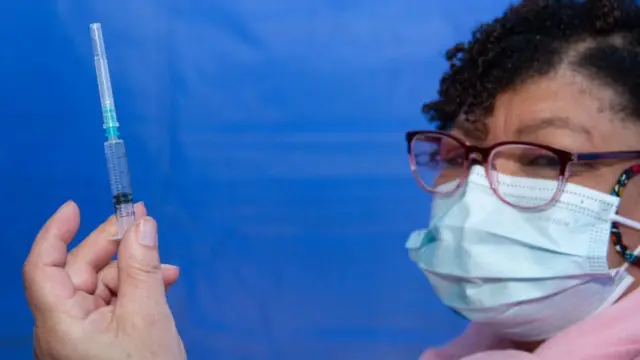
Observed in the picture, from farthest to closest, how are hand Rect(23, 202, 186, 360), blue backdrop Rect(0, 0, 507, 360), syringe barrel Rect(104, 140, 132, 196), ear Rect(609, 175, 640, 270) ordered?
blue backdrop Rect(0, 0, 507, 360)
ear Rect(609, 175, 640, 270)
syringe barrel Rect(104, 140, 132, 196)
hand Rect(23, 202, 186, 360)

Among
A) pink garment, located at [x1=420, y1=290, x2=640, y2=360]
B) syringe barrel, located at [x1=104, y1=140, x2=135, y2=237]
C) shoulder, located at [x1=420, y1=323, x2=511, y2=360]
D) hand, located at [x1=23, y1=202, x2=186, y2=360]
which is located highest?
syringe barrel, located at [x1=104, y1=140, x2=135, y2=237]

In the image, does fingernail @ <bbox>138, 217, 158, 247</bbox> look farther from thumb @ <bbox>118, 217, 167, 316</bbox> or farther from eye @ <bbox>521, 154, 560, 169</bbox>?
eye @ <bbox>521, 154, 560, 169</bbox>

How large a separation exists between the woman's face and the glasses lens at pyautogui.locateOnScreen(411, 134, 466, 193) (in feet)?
0.38

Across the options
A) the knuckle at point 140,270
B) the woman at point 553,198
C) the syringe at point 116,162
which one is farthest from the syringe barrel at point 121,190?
the woman at point 553,198

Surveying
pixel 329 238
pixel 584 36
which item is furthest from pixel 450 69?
pixel 329 238

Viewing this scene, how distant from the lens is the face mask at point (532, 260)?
0.98m

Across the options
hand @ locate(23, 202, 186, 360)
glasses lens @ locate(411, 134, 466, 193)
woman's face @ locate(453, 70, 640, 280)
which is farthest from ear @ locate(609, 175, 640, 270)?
hand @ locate(23, 202, 186, 360)

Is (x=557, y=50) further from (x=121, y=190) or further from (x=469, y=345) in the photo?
(x=121, y=190)

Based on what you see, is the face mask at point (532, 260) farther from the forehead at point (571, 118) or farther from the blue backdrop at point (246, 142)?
the blue backdrop at point (246, 142)

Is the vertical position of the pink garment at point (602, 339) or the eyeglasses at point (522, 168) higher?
the eyeglasses at point (522, 168)

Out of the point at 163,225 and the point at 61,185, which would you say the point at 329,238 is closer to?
the point at 163,225

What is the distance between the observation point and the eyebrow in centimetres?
100

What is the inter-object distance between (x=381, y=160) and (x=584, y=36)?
22.0 inches

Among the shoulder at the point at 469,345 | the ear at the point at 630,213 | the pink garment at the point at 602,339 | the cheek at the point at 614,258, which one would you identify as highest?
the ear at the point at 630,213
